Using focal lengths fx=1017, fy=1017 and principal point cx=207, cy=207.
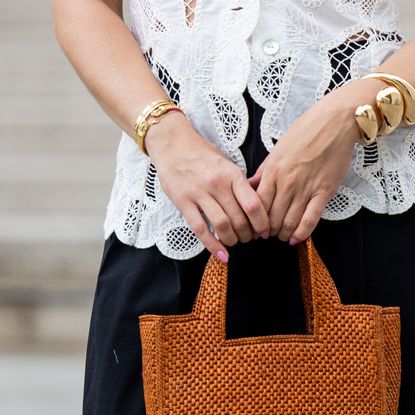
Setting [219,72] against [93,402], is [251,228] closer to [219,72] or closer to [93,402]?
[219,72]

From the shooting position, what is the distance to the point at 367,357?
1290 mm

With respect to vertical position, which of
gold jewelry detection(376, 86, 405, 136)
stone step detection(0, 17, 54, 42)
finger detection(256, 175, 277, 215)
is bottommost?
finger detection(256, 175, 277, 215)

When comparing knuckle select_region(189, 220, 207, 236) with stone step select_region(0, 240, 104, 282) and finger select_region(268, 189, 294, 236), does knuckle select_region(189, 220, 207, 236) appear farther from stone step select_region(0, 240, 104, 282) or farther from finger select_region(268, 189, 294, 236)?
stone step select_region(0, 240, 104, 282)

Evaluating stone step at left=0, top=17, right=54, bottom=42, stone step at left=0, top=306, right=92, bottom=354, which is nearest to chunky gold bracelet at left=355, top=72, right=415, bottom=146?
stone step at left=0, top=306, right=92, bottom=354

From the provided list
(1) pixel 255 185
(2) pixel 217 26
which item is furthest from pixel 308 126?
(2) pixel 217 26

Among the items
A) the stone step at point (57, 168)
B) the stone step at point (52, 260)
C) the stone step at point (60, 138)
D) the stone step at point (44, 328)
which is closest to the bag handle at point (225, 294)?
the stone step at point (44, 328)

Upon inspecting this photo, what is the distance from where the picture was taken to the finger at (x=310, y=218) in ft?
4.18

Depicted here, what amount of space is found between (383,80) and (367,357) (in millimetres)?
364

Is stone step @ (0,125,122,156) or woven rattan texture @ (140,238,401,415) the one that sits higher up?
stone step @ (0,125,122,156)

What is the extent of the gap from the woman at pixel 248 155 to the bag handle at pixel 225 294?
0.18 ft

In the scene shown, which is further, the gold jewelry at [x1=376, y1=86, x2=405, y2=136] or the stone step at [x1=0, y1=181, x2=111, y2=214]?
the stone step at [x1=0, y1=181, x2=111, y2=214]

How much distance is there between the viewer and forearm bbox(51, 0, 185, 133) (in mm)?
1356

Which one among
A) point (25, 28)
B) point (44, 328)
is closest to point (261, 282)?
point (44, 328)

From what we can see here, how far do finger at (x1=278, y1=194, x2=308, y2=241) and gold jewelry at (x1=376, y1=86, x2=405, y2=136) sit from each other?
16cm
